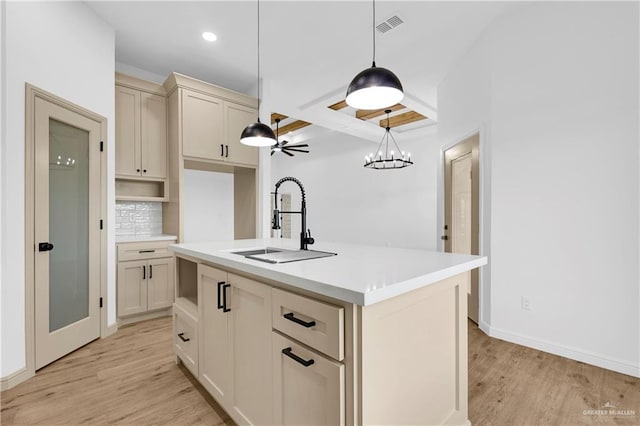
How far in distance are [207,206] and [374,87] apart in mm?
3527

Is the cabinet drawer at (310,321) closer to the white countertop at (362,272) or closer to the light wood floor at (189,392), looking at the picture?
the white countertop at (362,272)

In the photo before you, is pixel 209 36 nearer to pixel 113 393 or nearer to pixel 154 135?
pixel 154 135

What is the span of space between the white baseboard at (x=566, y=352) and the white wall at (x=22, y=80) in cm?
379

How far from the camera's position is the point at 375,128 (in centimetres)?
655

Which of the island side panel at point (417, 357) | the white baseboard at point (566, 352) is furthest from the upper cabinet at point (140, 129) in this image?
the white baseboard at point (566, 352)

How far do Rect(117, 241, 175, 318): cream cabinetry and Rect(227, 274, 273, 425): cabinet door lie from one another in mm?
2182

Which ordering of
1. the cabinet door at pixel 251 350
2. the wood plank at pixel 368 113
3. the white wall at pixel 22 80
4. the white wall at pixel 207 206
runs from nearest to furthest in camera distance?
the cabinet door at pixel 251 350 < the white wall at pixel 22 80 < the white wall at pixel 207 206 < the wood plank at pixel 368 113

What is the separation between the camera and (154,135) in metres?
3.56

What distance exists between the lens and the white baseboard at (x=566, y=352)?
7.12 feet

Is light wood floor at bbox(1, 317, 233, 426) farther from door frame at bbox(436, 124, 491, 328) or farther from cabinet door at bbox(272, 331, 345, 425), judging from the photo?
door frame at bbox(436, 124, 491, 328)

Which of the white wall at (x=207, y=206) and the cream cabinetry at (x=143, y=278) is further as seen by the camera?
the white wall at (x=207, y=206)

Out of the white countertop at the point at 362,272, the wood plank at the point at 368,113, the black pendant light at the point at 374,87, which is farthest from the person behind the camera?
the wood plank at the point at 368,113

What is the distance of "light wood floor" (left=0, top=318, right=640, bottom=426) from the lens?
5.57 ft

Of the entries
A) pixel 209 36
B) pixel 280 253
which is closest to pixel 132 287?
pixel 280 253
